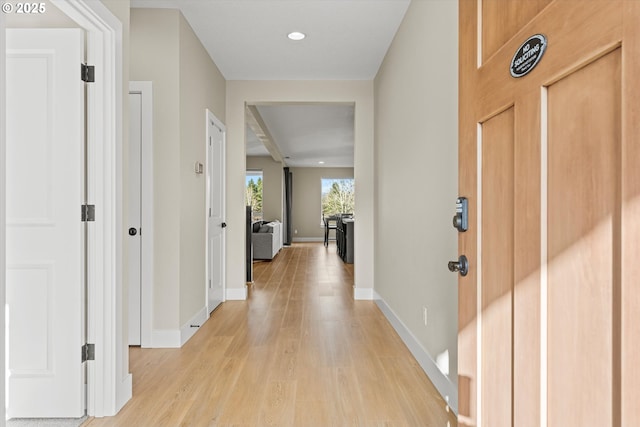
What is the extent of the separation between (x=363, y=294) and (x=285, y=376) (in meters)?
2.33

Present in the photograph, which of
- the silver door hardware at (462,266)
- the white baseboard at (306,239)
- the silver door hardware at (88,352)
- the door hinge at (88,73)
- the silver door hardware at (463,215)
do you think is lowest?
the white baseboard at (306,239)

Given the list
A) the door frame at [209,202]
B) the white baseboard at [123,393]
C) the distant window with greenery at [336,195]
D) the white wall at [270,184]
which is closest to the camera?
the white baseboard at [123,393]

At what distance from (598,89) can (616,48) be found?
73mm

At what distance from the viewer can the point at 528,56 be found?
909 millimetres

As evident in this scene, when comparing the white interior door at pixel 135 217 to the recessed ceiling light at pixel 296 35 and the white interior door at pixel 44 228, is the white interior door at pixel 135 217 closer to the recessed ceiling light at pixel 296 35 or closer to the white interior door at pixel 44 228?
the white interior door at pixel 44 228

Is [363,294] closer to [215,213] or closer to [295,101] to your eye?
[215,213]

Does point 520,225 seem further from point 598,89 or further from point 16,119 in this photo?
point 16,119

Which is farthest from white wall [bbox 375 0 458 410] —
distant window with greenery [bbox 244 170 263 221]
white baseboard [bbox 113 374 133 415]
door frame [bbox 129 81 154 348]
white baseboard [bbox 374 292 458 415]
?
distant window with greenery [bbox 244 170 263 221]

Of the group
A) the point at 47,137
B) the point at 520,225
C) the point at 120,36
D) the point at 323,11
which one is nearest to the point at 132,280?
the point at 47,137

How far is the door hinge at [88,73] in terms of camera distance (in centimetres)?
195

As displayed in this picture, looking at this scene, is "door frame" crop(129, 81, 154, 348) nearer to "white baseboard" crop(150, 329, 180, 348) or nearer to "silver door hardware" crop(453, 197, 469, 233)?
"white baseboard" crop(150, 329, 180, 348)

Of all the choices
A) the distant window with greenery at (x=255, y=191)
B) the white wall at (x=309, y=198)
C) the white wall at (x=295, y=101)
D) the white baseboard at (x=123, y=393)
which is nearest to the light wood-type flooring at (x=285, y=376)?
the white baseboard at (x=123, y=393)

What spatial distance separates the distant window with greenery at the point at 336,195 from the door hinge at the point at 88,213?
11.3 m

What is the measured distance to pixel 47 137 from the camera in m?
1.93
